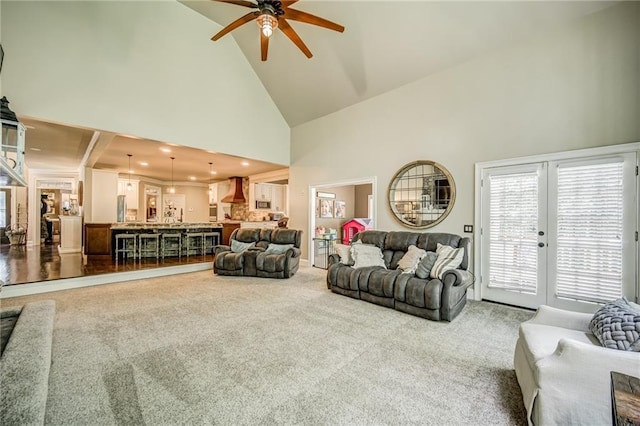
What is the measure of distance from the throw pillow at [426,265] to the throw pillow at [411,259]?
124 mm

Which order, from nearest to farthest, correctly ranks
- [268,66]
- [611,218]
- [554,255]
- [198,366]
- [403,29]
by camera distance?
[198,366]
[611,218]
[554,255]
[403,29]
[268,66]

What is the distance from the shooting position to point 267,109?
6.79 m

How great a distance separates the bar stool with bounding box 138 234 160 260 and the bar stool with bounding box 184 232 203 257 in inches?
29.2

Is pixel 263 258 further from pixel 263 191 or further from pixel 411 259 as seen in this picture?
pixel 263 191

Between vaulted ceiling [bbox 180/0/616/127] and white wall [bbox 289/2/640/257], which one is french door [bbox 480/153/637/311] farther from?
vaulted ceiling [bbox 180/0/616/127]

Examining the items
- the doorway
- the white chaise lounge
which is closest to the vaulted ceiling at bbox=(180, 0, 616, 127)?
the doorway

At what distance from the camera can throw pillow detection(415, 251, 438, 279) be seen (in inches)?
140

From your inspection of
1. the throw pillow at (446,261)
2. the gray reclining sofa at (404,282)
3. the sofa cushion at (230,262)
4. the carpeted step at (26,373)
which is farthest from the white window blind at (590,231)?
the sofa cushion at (230,262)

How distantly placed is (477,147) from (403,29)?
85.6 inches

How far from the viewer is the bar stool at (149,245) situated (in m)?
6.80

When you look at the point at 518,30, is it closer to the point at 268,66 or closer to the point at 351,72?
the point at 351,72

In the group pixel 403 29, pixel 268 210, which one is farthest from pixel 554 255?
pixel 268 210

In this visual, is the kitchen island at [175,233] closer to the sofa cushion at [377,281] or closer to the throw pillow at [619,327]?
the sofa cushion at [377,281]

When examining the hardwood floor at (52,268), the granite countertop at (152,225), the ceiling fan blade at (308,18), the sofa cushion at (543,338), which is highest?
the ceiling fan blade at (308,18)
